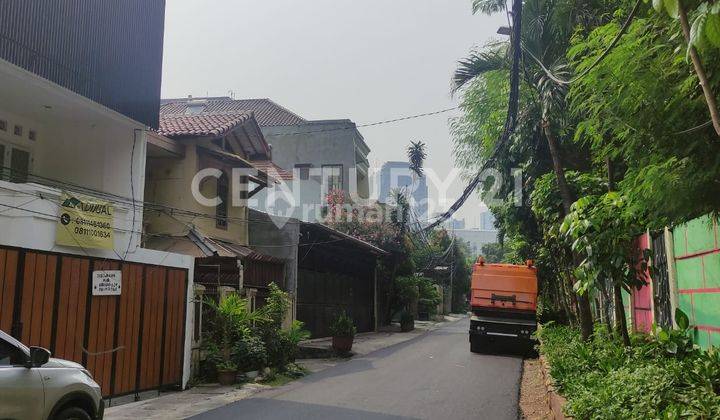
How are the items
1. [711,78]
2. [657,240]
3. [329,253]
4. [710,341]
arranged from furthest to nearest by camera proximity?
1. [329,253]
2. [657,240]
3. [710,341]
4. [711,78]

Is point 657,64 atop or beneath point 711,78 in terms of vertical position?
atop

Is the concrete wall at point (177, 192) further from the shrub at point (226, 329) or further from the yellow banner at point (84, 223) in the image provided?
the yellow banner at point (84, 223)

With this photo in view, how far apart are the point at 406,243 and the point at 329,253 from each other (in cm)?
853

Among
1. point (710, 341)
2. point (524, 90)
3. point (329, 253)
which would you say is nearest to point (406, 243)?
point (329, 253)

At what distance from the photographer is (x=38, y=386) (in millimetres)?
5391

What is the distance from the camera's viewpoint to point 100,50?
11.6 metres

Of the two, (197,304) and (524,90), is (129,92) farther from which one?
(524,90)

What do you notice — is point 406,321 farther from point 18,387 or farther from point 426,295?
point 18,387

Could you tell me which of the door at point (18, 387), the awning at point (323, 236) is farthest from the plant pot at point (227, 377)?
the awning at point (323, 236)

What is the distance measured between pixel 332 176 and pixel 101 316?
978 inches

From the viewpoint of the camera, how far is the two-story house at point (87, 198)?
8.92 m

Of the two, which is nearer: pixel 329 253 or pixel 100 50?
pixel 100 50

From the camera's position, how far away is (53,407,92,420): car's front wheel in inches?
225

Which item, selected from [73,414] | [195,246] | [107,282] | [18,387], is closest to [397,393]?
[107,282]
